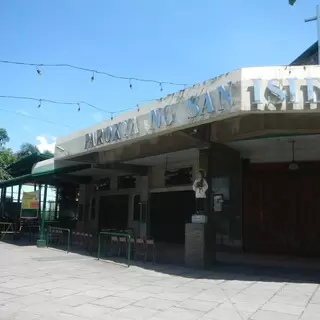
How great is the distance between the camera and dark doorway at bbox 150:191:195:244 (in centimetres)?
1677

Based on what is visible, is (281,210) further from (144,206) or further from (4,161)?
(4,161)

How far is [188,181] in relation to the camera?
16.3m

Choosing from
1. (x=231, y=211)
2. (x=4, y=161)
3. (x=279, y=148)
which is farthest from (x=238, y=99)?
(x=4, y=161)

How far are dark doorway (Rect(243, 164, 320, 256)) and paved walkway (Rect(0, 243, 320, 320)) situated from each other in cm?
405

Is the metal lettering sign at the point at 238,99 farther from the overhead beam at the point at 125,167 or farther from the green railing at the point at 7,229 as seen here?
the green railing at the point at 7,229

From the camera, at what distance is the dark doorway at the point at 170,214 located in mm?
16766

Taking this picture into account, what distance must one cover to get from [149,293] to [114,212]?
13.7 m

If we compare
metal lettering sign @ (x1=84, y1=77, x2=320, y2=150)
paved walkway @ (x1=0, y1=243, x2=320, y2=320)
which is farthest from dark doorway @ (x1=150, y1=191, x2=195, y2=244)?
metal lettering sign @ (x1=84, y1=77, x2=320, y2=150)

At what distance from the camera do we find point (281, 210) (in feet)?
46.2

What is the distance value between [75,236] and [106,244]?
88.7 inches

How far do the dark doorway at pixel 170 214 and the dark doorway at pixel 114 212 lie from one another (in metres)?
2.39

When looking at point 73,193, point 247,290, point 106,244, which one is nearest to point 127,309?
point 247,290

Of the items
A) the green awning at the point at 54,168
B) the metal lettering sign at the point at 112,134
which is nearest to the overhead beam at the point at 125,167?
the green awning at the point at 54,168

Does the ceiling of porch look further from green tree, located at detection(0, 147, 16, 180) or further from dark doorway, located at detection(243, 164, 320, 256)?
green tree, located at detection(0, 147, 16, 180)
